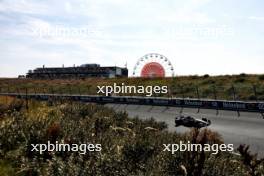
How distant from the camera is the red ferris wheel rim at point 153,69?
2685 inches

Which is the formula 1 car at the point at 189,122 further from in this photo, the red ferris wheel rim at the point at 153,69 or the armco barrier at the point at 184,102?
the red ferris wheel rim at the point at 153,69

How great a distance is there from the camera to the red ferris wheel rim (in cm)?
6819

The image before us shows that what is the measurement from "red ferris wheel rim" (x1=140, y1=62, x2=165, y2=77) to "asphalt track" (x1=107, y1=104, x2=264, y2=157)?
96.6ft

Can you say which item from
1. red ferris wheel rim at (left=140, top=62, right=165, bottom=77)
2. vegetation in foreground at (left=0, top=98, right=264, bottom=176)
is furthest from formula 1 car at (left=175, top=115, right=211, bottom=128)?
red ferris wheel rim at (left=140, top=62, right=165, bottom=77)

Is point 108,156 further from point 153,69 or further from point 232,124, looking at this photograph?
point 153,69

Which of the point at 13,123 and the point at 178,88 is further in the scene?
the point at 178,88

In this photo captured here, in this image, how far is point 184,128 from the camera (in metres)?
25.3

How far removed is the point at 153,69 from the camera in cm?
6831

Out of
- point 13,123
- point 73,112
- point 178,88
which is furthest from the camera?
point 178,88

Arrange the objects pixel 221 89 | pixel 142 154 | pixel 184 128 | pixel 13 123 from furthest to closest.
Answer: pixel 221 89 < pixel 184 128 < pixel 13 123 < pixel 142 154

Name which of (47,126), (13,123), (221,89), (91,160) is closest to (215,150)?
(91,160)

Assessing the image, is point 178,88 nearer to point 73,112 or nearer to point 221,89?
point 221,89

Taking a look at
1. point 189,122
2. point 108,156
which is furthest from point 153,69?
point 108,156

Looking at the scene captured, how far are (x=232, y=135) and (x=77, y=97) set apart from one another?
98.6 feet
